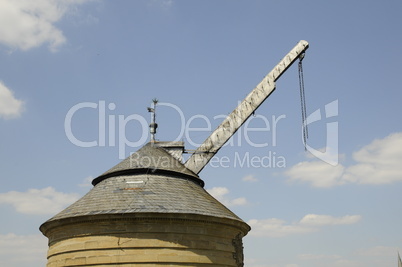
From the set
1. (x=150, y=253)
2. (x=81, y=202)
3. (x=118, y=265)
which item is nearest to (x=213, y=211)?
(x=150, y=253)

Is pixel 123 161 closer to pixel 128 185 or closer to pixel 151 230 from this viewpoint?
pixel 128 185

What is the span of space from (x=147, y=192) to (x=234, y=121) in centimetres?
747

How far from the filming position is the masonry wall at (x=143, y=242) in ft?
53.5

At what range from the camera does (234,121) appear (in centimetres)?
2355

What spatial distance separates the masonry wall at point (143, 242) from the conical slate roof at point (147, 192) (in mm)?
394

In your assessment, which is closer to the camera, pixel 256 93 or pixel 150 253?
pixel 150 253

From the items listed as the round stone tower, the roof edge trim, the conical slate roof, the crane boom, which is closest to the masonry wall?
the round stone tower

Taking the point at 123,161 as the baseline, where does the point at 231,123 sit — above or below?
above

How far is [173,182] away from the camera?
1961cm

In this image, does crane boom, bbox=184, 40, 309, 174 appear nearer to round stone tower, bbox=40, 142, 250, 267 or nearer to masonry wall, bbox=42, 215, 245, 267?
round stone tower, bbox=40, 142, 250, 267

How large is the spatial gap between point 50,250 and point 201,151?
29.2 ft

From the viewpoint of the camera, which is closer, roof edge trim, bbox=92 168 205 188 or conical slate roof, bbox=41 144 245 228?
conical slate roof, bbox=41 144 245 228

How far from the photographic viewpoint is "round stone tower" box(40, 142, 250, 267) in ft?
53.9

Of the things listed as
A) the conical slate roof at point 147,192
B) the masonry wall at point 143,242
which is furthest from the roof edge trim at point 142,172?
the masonry wall at point 143,242
